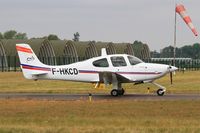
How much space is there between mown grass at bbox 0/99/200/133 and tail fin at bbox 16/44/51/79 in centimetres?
519

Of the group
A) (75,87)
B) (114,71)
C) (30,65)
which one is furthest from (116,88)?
(75,87)

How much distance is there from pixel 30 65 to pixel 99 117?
1201 centimetres

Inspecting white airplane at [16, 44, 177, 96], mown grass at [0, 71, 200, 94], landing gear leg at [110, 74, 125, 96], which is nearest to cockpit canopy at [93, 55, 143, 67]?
white airplane at [16, 44, 177, 96]

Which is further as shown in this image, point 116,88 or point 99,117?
point 116,88

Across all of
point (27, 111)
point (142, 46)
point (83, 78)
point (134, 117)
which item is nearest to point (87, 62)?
point (83, 78)

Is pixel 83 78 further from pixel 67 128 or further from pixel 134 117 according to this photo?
pixel 67 128

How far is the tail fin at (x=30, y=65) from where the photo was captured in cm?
2825

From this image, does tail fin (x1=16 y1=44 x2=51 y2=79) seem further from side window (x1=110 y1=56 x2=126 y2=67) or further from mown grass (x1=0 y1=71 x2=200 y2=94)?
side window (x1=110 y1=56 x2=126 y2=67)

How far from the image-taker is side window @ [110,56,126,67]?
88.9ft

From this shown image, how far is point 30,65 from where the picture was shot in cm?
2836

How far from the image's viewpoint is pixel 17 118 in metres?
16.9

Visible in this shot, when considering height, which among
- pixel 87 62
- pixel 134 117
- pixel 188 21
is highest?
pixel 188 21

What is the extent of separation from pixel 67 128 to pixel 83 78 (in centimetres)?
1376

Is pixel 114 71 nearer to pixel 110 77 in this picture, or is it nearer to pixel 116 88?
pixel 110 77
